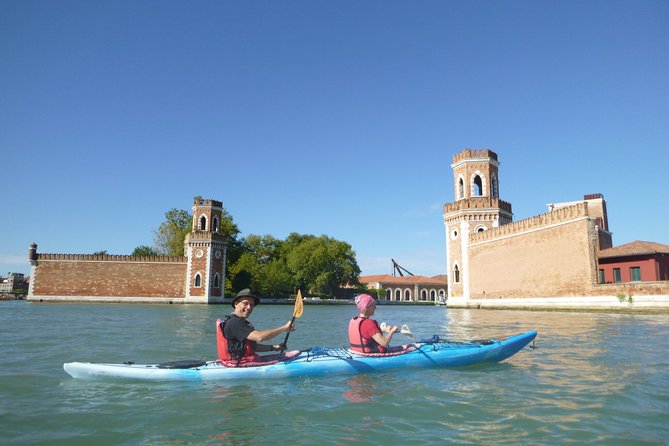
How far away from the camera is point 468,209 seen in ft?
133

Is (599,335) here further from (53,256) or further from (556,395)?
(53,256)

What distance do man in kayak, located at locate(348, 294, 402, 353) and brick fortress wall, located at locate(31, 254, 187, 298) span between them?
4102 centimetres

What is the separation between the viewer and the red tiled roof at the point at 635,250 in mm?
25641

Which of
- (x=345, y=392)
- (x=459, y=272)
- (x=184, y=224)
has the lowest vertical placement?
(x=345, y=392)

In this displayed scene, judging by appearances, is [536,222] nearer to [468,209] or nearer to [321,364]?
[468,209]

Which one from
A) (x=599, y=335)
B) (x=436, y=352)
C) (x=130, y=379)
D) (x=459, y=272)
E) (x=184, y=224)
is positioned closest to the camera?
(x=130, y=379)

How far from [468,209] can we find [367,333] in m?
34.6

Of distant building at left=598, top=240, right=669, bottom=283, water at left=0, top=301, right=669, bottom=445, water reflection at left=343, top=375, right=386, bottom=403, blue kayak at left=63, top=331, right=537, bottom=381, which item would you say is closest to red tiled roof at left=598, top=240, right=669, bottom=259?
distant building at left=598, top=240, right=669, bottom=283

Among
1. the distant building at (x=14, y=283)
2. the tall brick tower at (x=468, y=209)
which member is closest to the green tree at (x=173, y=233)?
the tall brick tower at (x=468, y=209)

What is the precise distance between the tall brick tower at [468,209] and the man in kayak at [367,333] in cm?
3358

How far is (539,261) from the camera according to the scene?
3197 cm

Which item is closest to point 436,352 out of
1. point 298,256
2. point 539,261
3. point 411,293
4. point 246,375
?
point 246,375

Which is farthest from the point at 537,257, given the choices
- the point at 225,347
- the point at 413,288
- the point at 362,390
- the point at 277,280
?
the point at 413,288

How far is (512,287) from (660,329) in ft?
65.1
